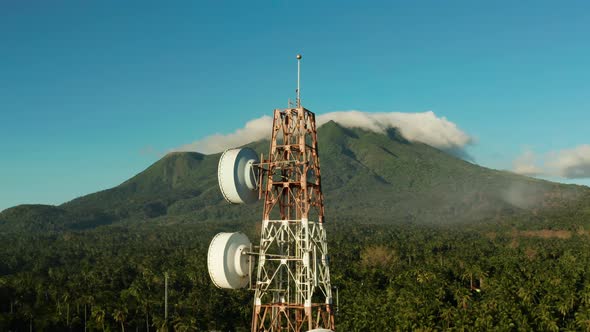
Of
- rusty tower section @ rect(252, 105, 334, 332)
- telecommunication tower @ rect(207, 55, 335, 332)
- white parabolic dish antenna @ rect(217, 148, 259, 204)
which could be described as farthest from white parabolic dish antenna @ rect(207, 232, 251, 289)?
white parabolic dish antenna @ rect(217, 148, 259, 204)

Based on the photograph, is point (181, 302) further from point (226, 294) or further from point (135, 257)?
point (135, 257)

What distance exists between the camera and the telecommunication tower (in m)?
32.4

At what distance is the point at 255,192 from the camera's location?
1345 inches

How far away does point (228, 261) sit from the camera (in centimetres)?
3247

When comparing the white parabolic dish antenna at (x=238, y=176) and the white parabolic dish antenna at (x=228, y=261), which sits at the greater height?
the white parabolic dish antenna at (x=238, y=176)

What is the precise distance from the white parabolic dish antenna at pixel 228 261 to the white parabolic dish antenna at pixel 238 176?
200 cm

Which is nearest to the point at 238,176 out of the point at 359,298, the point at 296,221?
the point at 296,221

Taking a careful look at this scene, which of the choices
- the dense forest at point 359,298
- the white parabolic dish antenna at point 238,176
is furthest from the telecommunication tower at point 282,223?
the dense forest at point 359,298

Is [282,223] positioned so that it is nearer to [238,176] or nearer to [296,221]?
[296,221]

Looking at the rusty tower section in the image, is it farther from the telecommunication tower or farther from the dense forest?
the dense forest

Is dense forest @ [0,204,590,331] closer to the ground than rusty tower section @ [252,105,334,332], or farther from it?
closer to the ground

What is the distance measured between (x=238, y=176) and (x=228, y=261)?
4260 mm

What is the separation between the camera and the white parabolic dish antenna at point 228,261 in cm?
3228

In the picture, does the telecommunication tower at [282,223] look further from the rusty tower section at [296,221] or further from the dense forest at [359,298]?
the dense forest at [359,298]
